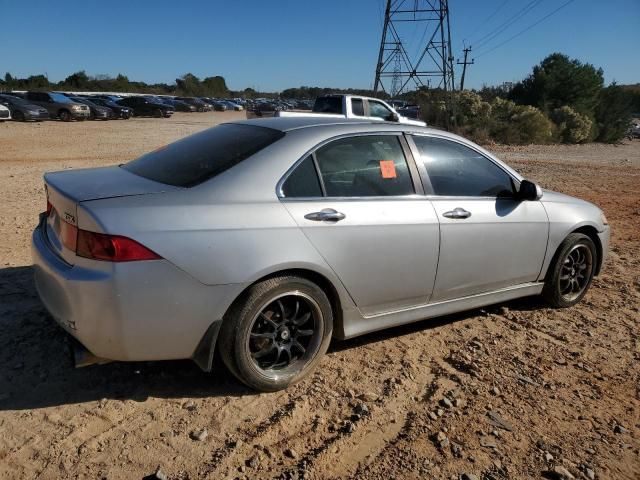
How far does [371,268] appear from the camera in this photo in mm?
3529

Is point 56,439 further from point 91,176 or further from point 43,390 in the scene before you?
point 91,176

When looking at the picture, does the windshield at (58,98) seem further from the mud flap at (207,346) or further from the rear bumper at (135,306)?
the mud flap at (207,346)

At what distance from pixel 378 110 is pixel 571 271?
1170 cm

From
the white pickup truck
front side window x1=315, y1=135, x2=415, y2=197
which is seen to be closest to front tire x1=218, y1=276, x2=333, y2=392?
front side window x1=315, y1=135, x2=415, y2=197

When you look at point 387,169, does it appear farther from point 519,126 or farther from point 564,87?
point 564,87

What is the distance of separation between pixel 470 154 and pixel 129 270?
2714 mm

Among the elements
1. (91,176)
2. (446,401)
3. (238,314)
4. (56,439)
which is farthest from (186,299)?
(446,401)

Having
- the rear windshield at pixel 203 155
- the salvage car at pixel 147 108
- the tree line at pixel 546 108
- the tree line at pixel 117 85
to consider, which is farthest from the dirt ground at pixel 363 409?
the tree line at pixel 117 85

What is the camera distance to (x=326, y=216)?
332 centimetres

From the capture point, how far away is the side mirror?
4.28 meters

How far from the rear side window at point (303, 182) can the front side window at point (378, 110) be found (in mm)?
12677

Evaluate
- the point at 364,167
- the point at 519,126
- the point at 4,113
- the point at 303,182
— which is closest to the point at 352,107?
the point at 364,167

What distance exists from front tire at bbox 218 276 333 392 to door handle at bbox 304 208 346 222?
37 centimetres

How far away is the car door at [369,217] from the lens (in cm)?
333
